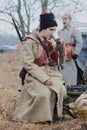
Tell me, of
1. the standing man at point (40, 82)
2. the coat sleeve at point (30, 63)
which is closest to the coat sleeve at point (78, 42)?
the standing man at point (40, 82)

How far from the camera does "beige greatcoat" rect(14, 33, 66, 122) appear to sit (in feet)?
23.4

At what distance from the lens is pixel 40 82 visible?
23.8 feet

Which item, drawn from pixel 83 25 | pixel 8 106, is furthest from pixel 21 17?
pixel 8 106

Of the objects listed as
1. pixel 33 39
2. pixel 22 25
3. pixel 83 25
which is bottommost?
pixel 22 25

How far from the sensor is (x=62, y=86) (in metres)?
7.33

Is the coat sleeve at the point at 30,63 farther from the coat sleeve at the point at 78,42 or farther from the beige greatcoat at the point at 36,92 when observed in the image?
the coat sleeve at the point at 78,42

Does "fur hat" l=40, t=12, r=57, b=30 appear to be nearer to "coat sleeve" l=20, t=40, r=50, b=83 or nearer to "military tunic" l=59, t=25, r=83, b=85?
"coat sleeve" l=20, t=40, r=50, b=83

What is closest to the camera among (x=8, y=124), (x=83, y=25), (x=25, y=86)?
(x=8, y=124)

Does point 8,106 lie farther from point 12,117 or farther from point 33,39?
point 33,39

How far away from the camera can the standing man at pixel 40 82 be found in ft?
23.4

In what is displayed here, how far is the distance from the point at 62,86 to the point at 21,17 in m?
25.0

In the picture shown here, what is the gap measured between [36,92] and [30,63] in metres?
0.42

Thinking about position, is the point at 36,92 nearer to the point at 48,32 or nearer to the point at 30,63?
the point at 30,63

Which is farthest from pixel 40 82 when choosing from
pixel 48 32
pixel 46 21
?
pixel 46 21
